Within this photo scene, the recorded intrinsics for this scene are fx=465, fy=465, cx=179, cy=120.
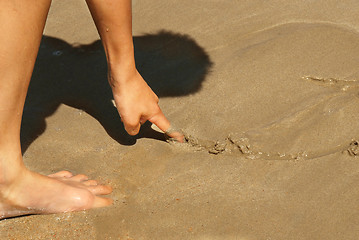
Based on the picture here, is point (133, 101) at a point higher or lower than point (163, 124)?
higher

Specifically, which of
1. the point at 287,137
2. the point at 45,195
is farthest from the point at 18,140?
the point at 287,137

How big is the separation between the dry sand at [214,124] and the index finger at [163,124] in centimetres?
4

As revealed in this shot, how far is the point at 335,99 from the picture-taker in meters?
2.02

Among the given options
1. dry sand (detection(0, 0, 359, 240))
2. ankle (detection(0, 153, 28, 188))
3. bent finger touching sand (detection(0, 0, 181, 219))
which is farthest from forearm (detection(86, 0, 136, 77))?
ankle (detection(0, 153, 28, 188))

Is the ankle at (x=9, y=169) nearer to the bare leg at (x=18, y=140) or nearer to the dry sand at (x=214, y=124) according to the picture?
the bare leg at (x=18, y=140)

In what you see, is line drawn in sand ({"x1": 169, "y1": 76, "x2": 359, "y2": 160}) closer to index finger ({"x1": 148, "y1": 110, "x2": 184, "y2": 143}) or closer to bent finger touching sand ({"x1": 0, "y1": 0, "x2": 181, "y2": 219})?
index finger ({"x1": 148, "y1": 110, "x2": 184, "y2": 143})

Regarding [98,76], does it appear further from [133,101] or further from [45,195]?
[45,195]

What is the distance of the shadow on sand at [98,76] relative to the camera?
210 cm

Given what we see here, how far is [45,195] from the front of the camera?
1.63 m

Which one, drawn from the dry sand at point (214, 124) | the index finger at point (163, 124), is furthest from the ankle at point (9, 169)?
the index finger at point (163, 124)

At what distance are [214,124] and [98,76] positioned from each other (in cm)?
69

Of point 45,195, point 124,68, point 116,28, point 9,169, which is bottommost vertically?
point 45,195

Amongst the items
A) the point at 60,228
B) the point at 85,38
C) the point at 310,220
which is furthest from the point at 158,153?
the point at 85,38

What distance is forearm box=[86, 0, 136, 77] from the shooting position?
1.62 metres
